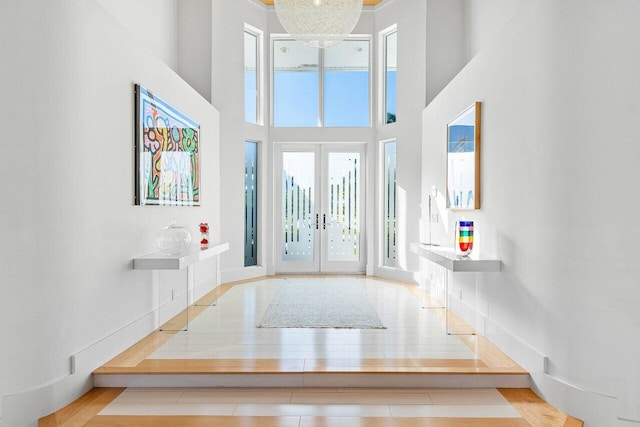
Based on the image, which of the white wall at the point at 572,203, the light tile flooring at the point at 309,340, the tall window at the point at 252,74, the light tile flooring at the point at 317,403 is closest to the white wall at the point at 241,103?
the tall window at the point at 252,74

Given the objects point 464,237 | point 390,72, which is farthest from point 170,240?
point 390,72

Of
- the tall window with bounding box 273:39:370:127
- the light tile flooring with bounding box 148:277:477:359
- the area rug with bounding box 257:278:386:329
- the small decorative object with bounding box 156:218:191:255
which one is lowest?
the light tile flooring with bounding box 148:277:477:359

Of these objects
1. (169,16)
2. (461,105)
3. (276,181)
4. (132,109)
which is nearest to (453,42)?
(461,105)

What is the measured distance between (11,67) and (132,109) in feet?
4.10

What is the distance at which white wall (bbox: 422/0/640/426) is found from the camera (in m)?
2.15

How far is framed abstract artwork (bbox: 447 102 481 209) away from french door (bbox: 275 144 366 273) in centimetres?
282

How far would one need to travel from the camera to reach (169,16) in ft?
19.4

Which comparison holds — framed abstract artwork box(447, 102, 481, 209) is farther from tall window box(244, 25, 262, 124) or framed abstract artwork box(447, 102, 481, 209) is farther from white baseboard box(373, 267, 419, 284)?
tall window box(244, 25, 262, 124)

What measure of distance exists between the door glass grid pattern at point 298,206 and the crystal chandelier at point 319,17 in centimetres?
389

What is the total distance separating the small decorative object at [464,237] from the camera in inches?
140

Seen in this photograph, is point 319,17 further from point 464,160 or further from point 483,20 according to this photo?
point 483,20

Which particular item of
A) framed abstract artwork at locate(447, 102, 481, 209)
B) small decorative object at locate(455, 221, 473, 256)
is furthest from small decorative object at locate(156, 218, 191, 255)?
framed abstract artwork at locate(447, 102, 481, 209)

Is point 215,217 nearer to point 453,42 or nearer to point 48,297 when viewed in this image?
point 48,297

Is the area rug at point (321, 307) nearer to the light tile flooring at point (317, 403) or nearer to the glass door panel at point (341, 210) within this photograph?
the glass door panel at point (341, 210)
